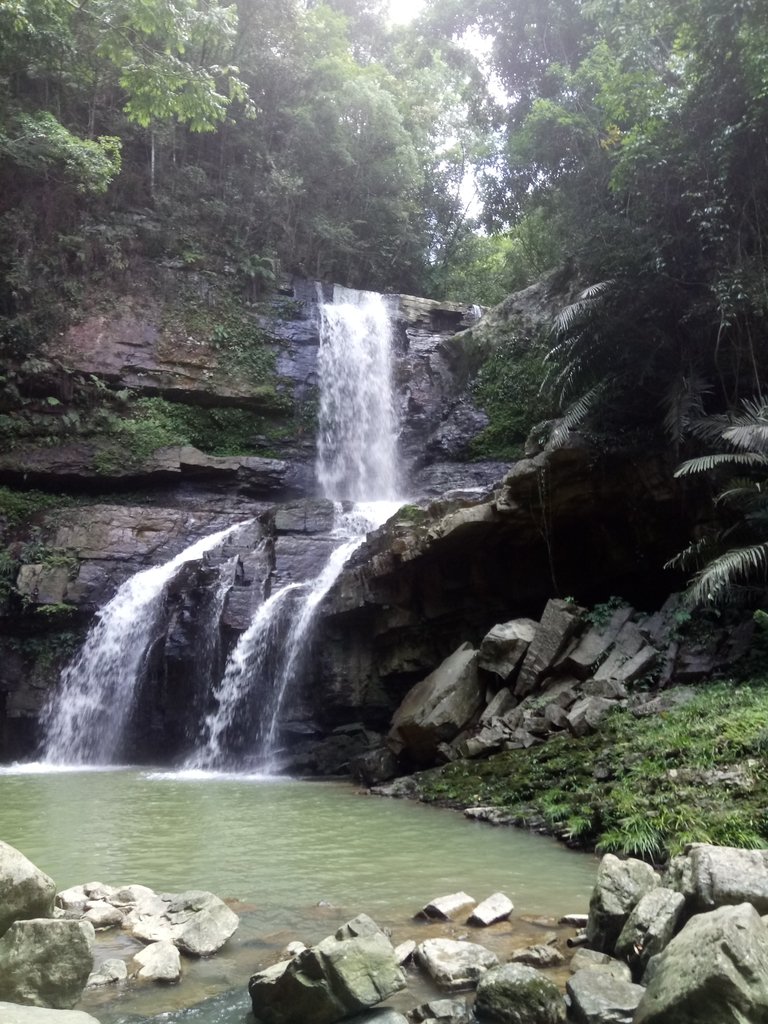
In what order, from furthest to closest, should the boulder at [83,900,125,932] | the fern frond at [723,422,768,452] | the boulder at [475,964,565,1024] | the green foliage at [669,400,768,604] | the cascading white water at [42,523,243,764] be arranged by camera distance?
the cascading white water at [42,523,243,764]
the fern frond at [723,422,768,452]
the green foliage at [669,400,768,604]
the boulder at [83,900,125,932]
the boulder at [475,964,565,1024]

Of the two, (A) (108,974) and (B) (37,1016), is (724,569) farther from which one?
(B) (37,1016)

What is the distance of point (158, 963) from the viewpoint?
11.5ft

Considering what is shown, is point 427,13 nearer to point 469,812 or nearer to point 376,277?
point 376,277

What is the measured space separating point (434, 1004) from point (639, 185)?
40.0 feet

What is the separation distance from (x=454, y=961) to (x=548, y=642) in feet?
22.2

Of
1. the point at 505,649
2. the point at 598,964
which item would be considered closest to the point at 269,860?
the point at 598,964

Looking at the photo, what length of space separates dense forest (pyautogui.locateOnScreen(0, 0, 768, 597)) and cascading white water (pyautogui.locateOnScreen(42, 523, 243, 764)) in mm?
7675

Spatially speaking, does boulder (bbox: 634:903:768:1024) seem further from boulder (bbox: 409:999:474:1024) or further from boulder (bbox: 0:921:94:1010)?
boulder (bbox: 0:921:94:1010)

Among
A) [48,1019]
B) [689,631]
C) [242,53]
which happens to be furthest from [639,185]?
[242,53]

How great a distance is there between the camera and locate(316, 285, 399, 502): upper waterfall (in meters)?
19.2

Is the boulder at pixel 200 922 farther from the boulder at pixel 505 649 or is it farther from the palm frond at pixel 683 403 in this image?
the palm frond at pixel 683 403

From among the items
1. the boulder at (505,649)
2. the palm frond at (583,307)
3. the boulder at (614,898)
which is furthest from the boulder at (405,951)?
the palm frond at (583,307)

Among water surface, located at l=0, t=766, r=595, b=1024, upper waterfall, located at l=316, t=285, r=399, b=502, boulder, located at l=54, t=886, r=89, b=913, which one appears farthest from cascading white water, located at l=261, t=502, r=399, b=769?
boulder, located at l=54, t=886, r=89, b=913

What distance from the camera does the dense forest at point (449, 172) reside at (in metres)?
10.8
